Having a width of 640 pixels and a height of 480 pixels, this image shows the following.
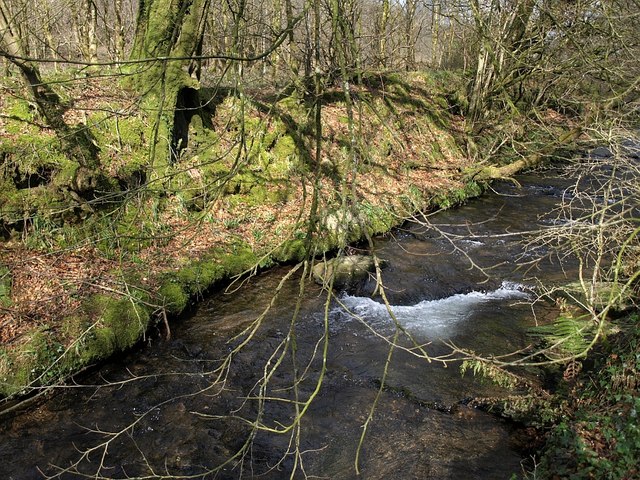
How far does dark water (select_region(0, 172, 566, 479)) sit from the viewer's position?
4.76 m

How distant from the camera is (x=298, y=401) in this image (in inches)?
167

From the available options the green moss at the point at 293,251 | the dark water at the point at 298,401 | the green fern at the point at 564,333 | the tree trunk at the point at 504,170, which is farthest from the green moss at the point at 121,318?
the tree trunk at the point at 504,170

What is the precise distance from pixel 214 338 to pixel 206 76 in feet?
34.8

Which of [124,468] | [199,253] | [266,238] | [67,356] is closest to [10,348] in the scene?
[67,356]

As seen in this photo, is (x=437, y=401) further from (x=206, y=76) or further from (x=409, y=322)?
(x=206, y=76)

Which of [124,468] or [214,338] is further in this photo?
[214,338]

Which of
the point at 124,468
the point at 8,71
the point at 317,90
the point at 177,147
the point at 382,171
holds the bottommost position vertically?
the point at 124,468

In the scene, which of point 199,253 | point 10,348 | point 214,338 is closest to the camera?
point 10,348

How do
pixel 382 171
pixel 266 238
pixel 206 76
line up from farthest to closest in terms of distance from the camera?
1. pixel 206 76
2. pixel 382 171
3. pixel 266 238

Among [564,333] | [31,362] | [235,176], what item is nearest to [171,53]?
[235,176]

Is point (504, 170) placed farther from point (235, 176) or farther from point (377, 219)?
point (235, 176)

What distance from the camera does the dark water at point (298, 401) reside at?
4.76 metres

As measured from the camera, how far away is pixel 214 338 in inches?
273

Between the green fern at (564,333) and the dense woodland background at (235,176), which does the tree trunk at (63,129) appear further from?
the green fern at (564,333)
